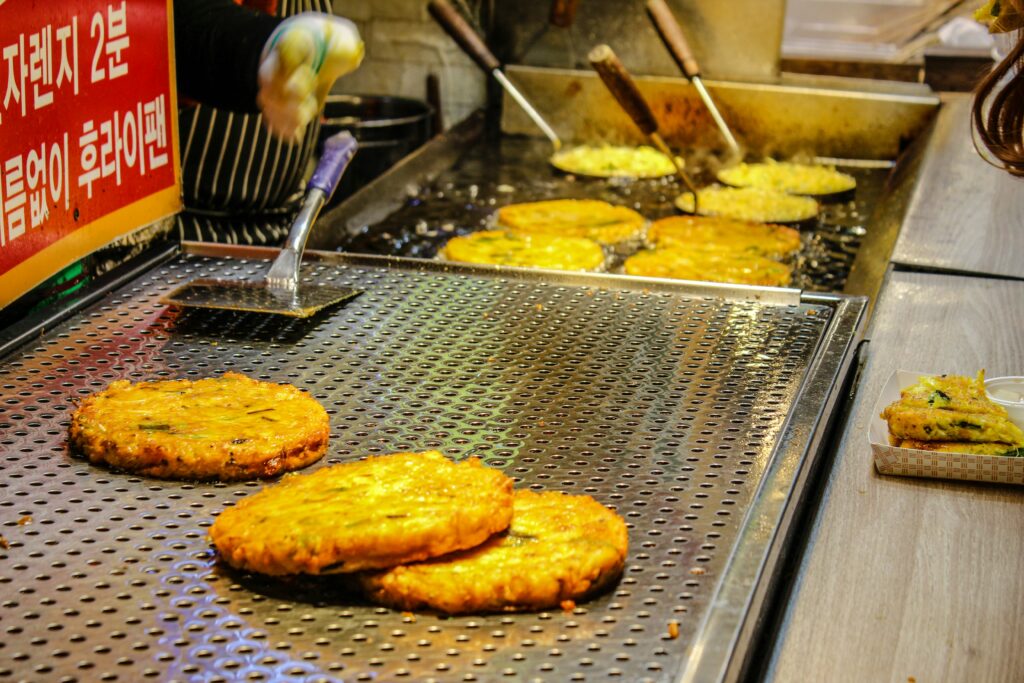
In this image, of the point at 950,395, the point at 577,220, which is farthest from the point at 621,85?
the point at 950,395

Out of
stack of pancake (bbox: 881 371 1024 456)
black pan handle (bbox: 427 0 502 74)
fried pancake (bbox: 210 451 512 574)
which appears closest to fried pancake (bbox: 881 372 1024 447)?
stack of pancake (bbox: 881 371 1024 456)

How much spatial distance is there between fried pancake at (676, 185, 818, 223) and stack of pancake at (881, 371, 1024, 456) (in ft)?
7.04

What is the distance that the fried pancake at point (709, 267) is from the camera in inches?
136

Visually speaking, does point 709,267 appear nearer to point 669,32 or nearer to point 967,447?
point 669,32

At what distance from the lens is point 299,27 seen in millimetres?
2447

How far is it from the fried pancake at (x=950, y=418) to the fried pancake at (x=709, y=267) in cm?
141

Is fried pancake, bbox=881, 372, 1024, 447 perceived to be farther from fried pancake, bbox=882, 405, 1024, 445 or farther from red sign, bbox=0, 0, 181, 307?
red sign, bbox=0, 0, 181, 307

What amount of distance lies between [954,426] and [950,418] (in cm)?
2

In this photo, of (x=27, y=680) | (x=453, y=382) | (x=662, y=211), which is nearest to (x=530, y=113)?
(x=662, y=211)

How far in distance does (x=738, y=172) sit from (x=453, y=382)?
2885 millimetres

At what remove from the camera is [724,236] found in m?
3.86

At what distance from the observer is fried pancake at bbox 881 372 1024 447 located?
6.30 feet

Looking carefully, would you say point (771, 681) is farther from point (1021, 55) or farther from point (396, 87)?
point (396, 87)

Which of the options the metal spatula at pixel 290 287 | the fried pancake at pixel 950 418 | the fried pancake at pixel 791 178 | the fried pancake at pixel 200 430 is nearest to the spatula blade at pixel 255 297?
the metal spatula at pixel 290 287
